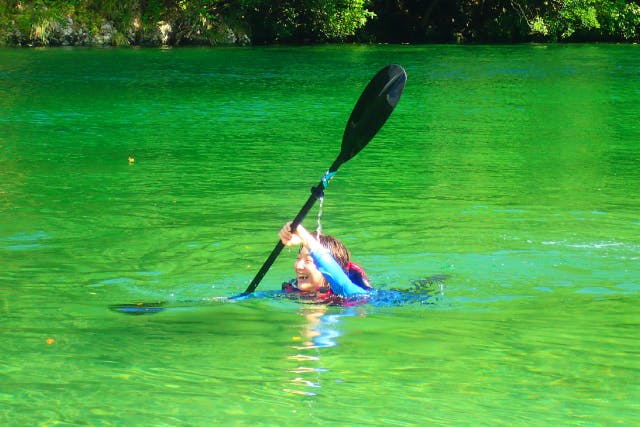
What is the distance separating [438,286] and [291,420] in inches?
127

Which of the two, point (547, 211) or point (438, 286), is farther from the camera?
point (547, 211)

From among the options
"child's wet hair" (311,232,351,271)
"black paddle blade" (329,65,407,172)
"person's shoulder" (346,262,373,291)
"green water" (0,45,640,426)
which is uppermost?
"black paddle blade" (329,65,407,172)

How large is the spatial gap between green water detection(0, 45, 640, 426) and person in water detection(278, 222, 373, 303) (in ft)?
0.44

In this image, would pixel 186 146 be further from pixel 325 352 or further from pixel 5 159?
pixel 325 352

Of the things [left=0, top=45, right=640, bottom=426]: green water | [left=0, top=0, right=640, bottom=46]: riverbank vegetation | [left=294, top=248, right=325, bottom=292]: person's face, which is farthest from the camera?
[left=0, top=0, right=640, bottom=46]: riverbank vegetation

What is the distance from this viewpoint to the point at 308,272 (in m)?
6.79

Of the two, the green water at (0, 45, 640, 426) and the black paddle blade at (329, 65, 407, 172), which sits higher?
the black paddle blade at (329, 65, 407, 172)

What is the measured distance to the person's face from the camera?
6.77m

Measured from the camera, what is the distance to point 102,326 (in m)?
6.40

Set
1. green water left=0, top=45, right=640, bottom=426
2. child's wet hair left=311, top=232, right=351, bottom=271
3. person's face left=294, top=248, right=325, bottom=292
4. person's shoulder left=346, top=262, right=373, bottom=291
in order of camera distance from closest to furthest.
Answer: green water left=0, top=45, right=640, bottom=426 → person's face left=294, top=248, right=325, bottom=292 → child's wet hair left=311, top=232, right=351, bottom=271 → person's shoulder left=346, top=262, right=373, bottom=291

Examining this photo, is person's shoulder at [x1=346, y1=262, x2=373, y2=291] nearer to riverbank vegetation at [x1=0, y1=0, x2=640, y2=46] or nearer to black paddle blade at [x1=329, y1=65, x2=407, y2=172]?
black paddle blade at [x1=329, y1=65, x2=407, y2=172]

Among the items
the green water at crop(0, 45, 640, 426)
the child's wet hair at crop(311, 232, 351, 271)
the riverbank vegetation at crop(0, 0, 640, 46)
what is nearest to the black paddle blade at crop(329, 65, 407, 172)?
the child's wet hair at crop(311, 232, 351, 271)

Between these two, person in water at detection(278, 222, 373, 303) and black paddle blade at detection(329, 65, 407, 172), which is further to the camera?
black paddle blade at detection(329, 65, 407, 172)

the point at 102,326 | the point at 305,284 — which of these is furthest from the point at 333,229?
the point at 102,326
